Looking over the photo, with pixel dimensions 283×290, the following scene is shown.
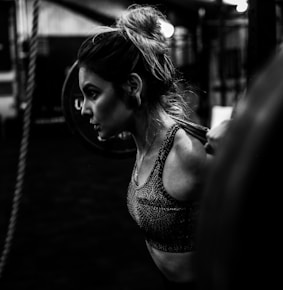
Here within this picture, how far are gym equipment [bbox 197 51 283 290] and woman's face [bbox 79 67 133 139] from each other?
64 centimetres

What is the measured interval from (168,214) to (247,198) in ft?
2.21

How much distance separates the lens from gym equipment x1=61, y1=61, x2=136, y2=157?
118 centimetres

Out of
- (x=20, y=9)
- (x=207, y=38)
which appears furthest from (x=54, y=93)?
(x=207, y=38)

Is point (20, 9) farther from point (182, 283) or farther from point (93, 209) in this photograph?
point (182, 283)

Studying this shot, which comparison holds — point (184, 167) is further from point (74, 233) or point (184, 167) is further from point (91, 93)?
point (74, 233)

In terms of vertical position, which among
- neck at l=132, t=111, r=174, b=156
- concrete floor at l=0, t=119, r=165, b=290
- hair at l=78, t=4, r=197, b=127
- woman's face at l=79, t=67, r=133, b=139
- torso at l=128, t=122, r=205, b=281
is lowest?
concrete floor at l=0, t=119, r=165, b=290

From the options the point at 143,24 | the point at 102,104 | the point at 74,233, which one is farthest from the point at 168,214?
the point at 74,233

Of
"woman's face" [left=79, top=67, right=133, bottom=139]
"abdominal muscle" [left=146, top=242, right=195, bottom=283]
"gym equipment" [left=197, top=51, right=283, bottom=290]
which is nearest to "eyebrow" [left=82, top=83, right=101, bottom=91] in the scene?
"woman's face" [left=79, top=67, right=133, bottom=139]

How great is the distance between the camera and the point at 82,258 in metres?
2.84

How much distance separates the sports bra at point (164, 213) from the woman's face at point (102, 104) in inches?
4.5

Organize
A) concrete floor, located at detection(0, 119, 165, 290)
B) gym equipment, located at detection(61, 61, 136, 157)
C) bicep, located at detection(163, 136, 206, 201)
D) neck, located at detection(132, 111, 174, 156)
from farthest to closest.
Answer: concrete floor, located at detection(0, 119, 165, 290), gym equipment, located at detection(61, 61, 136, 157), neck, located at detection(132, 111, 174, 156), bicep, located at detection(163, 136, 206, 201)

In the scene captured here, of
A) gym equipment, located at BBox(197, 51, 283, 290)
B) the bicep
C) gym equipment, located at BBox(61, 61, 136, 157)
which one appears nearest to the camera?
gym equipment, located at BBox(197, 51, 283, 290)

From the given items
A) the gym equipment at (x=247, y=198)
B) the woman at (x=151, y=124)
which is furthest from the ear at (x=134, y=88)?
the gym equipment at (x=247, y=198)

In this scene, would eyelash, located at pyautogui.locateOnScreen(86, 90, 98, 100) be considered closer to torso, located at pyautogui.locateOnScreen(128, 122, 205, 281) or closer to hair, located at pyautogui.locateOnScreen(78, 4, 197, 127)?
hair, located at pyautogui.locateOnScreen(78, 4, 197, 127)
